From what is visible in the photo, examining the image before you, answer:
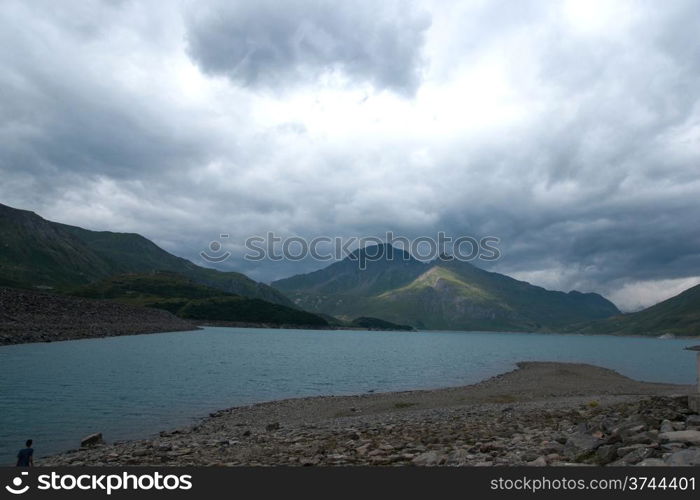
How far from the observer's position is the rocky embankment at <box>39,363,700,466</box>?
14.7m

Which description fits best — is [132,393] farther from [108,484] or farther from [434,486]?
[434,486]

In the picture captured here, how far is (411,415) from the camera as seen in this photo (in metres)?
34.9

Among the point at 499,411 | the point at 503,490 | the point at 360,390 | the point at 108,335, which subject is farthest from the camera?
the point at 108,335

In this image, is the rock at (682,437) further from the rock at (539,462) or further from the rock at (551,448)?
the rock at (539,462)

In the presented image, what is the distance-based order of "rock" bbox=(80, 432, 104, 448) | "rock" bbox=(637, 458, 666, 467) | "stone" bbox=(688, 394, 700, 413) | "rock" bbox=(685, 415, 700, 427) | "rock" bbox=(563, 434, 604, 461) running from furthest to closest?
"rock" bbox=(80, 432, 104, 448)
"stone" bbox=(688, 394, 700, 413)
"rock" bbox=(685, 415, 700, 427)
"rock" bbox=(563, 434, 604, 461)
"rock" bbox=(637, 458, 666, 467)

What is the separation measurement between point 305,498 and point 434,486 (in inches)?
134

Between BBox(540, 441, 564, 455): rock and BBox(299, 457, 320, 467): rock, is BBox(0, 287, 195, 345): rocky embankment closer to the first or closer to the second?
BBox(299, 457, 320, 467): rock

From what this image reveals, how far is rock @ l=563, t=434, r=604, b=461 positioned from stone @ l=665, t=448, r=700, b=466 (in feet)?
9.26

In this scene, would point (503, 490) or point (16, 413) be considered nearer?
point (503, 490)

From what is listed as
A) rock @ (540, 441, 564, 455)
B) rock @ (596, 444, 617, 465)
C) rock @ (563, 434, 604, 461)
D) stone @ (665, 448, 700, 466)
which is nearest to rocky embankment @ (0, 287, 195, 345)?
rock @ (540, 441, 564, 455)

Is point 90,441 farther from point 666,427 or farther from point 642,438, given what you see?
point 666,427

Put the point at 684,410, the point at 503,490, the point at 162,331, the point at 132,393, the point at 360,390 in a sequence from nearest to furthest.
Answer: the point at 503,490, the point at 684,410, the point at 132,393, the point at 360,390, the point at 162,331

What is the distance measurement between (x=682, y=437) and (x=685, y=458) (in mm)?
3061

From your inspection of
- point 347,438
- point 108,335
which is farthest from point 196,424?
point 108,335
